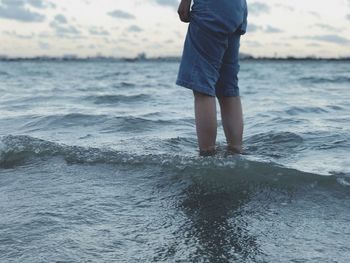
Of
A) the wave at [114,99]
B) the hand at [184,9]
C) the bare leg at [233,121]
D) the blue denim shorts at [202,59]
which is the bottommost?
the wave at [114,99]

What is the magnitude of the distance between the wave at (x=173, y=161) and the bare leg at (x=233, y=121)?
325 millimetres

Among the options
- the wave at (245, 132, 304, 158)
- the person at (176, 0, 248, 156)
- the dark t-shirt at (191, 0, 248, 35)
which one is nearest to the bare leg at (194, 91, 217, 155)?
the person at (176, 0, 248, 156)

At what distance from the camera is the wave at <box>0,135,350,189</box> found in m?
3.07

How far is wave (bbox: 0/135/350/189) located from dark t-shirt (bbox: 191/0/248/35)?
0.95 m

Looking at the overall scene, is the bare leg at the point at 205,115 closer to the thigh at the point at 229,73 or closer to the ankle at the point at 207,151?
the ankle at the point at 207,151

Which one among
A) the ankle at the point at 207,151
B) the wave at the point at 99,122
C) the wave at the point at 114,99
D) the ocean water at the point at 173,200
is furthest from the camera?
the wave at the point at 114,99

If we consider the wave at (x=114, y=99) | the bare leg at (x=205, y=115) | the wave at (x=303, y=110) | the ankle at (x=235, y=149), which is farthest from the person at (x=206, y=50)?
the wave at (x=114, y=99)

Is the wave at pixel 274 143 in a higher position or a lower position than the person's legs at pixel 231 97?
lower

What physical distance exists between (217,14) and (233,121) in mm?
904

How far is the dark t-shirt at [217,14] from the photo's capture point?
135 inches

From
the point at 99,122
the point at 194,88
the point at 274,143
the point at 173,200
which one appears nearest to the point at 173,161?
the point at 194,88

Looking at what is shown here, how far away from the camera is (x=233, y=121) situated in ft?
12.8

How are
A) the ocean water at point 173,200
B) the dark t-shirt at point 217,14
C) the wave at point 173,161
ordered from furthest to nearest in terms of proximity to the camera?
1. the dark t-shirt at point 217,14
2. the wave at point 173,161
3. the ocean water at point 173,200

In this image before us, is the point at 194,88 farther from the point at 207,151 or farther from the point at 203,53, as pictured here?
the point at 207,151
